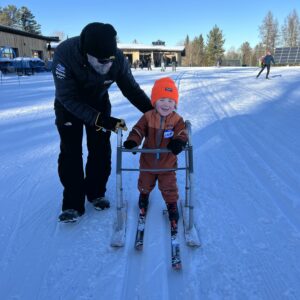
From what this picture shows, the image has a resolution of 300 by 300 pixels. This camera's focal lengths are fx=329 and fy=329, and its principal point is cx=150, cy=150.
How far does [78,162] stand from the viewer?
3.15 meters

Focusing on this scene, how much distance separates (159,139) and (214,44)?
268 ft

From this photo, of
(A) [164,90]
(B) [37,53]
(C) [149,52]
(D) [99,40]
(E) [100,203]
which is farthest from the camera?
(C) [149,52]

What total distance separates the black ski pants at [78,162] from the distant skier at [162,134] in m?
0.50

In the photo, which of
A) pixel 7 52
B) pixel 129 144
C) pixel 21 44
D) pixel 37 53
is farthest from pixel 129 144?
pixel 37 53

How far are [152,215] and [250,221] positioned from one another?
3.11 ft

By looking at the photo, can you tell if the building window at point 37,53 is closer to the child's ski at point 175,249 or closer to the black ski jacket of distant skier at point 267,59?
the black ski jacket of distant skier at point 267,59

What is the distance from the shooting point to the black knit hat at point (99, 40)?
2.43 meters

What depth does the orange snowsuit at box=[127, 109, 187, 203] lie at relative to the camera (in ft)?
9.50

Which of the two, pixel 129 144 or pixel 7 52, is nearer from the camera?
pixel 129 144

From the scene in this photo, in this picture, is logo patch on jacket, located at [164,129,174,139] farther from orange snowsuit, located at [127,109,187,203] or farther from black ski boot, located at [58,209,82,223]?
black ski boot, located at [58,209,82,223]

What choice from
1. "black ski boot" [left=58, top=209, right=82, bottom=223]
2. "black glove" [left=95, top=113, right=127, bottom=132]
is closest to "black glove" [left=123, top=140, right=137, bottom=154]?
"black glove" [left=95, top=113, right=127, bottom=132]

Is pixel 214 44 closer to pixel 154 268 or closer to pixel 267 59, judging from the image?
pixel 267 59

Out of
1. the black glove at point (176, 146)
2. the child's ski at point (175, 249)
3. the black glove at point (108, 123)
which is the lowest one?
the child's ski at point (175, 249)

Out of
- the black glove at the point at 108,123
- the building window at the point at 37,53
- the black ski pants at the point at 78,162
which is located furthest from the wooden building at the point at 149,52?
the black glove at the point at 108,123
